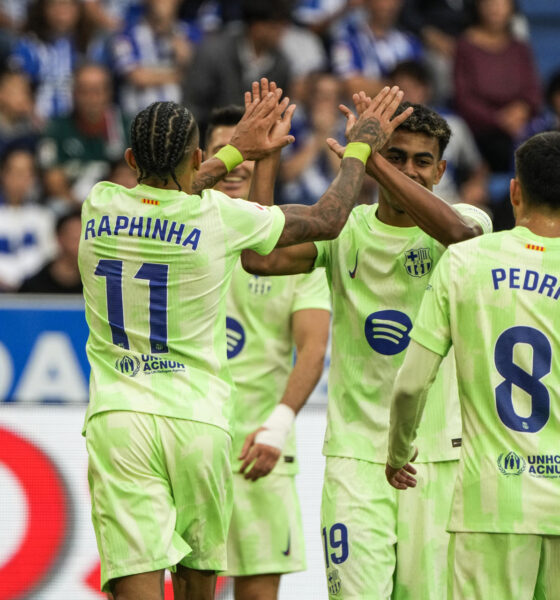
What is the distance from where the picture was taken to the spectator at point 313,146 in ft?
40.4

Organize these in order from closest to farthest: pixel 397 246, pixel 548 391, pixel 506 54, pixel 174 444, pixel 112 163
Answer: pixel 548 391 → pixel 174 444 → pixel 397 246 → pixel 112 163 → pixel 506 54

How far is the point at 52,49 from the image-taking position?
13.3m

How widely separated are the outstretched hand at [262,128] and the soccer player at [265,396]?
1.28m

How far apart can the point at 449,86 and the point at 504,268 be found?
30.4 ft

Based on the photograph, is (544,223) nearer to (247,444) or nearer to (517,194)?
(517,194)

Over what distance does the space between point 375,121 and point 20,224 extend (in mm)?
6937

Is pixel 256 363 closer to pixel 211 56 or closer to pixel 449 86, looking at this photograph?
pixel 211 56

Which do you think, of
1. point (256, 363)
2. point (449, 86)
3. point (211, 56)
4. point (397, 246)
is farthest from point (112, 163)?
point (397, 246)

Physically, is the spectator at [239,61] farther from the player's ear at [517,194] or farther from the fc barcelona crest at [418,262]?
the player's ear at [517,194]

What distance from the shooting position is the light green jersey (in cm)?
500

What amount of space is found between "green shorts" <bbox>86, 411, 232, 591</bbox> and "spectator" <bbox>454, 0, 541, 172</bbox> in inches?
344

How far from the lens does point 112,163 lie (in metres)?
11.6

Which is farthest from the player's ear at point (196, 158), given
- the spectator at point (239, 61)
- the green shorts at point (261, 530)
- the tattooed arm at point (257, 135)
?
the spectator at point (239, 61)

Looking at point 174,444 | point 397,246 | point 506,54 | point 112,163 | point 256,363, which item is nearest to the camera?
point 174,444
